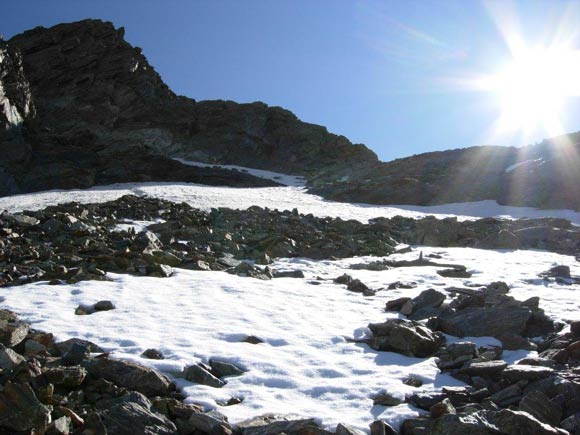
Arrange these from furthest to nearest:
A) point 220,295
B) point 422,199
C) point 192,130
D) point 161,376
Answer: point 192,130 < point 422,199 < point 220,295 < point 161,376

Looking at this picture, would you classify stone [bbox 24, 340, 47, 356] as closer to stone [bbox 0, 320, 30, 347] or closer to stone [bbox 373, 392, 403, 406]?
stone [bbox 0, 320, 30, 347]

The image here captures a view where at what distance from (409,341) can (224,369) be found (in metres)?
2.66

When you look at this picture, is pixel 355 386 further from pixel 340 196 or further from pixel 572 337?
pixel 340 196

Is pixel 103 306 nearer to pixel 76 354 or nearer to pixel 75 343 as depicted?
pixel 75 343

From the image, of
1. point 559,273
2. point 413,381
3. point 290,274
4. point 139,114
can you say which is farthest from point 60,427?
point 139,114

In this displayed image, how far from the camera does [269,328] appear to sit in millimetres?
7848

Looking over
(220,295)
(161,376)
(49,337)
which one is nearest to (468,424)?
(161,376)

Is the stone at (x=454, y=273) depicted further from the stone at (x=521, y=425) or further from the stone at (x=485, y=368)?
the stone at (x=521, y=425)

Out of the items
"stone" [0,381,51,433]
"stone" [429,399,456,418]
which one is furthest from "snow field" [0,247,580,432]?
"stone" [0,381,51,433]

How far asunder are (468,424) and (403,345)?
2.49 metres

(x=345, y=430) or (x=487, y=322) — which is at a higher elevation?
(x=487, y=322)

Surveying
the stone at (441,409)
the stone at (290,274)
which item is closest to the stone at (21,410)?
the stone at (441,409)

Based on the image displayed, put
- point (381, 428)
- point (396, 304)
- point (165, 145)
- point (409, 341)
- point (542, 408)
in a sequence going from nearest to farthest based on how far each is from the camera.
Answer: point (381, 428) → point (542, 408) → point (409, 341) → point (396, 304) → point (165, 145)

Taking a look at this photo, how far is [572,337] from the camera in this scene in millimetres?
7309
